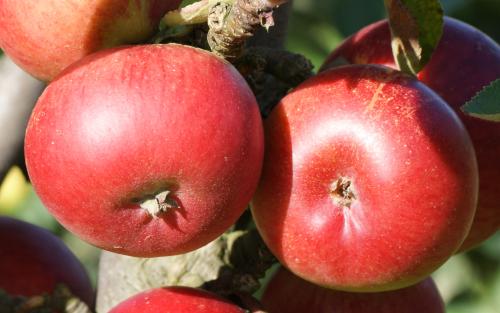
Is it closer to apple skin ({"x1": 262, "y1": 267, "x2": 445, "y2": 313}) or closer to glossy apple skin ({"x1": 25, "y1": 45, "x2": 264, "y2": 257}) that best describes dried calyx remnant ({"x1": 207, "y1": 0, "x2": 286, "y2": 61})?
glossy apple skin ({"x1": 25, "y1": 45, "x2": 264, "y2": 257})

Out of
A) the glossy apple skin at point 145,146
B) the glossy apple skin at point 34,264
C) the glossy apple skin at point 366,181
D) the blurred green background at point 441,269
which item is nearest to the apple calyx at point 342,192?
the glossy apple skin at point 366,181

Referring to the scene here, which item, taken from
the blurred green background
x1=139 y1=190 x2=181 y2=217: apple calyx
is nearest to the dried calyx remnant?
x1=139 y1=190 x2=181 y2=217: apple calyx

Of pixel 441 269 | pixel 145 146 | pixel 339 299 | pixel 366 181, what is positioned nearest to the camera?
pixel 145 146

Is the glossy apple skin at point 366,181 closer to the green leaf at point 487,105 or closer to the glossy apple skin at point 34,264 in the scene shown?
the green leaf at point 487,105

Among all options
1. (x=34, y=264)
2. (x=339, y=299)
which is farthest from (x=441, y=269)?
(x=34, y=264)

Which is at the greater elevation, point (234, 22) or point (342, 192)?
point (234, 22)

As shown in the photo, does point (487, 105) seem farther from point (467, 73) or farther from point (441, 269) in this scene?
point (441, 269)
